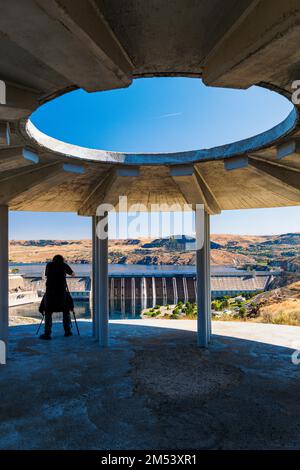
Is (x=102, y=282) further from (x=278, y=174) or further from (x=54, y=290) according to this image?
(x=278, y=174)

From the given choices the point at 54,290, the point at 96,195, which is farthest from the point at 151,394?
the point at 96,195

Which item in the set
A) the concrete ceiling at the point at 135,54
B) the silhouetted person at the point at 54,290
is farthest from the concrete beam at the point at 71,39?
the silhouetted person at the point at 54,290

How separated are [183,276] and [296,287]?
144 ft

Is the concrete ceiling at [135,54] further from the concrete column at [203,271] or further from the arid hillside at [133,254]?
the arid hillside at [133,254]

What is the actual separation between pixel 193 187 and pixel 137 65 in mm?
5910

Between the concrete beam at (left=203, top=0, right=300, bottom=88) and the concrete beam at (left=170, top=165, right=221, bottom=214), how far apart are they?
4599mm

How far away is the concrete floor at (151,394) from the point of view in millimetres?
5523

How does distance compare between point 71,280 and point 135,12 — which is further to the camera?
point 71,280

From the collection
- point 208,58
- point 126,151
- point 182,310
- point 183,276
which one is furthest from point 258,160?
point 183,276

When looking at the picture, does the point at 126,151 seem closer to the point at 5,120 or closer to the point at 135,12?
the point at 5,120

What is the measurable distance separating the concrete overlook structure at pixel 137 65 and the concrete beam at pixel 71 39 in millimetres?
11

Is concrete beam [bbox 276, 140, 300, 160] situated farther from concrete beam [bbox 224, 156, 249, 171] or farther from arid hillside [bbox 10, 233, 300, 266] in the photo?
arid hillside [bbox 10, 233, 300, 266]

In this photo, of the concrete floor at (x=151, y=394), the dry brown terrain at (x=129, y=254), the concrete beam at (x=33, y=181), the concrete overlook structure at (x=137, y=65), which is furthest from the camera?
the dry brown terrain at (x=129, y=254)
